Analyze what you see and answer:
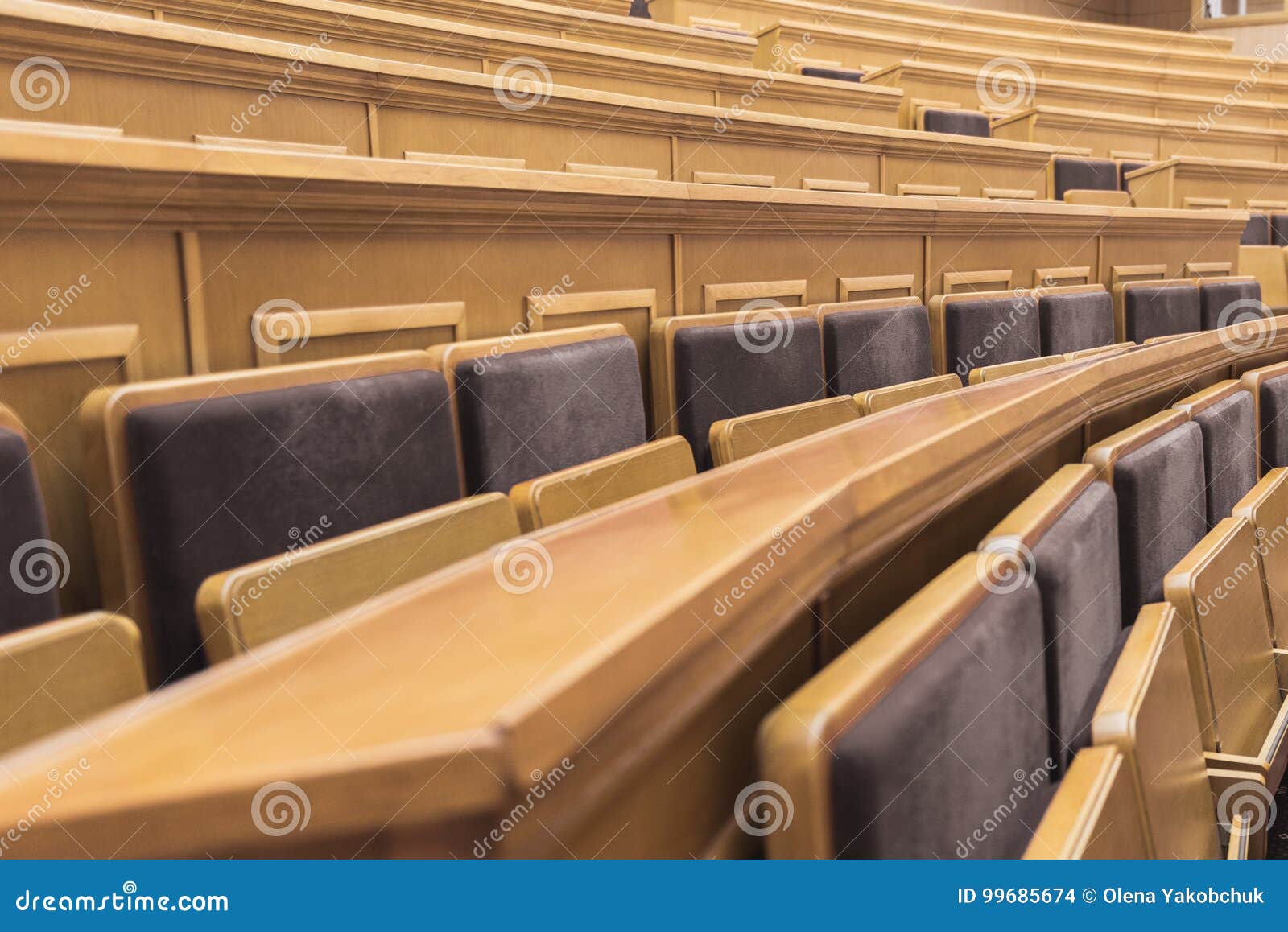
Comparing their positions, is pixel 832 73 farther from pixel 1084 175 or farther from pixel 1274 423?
pixel 1274 423

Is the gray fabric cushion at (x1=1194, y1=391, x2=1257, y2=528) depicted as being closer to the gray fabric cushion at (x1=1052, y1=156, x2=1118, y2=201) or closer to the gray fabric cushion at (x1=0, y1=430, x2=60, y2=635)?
the gray fabric cushion at (x1=0, y1=430, x2=60, y2=635)

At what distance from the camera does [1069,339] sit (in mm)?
658

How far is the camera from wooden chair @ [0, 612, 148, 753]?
0.49 feet

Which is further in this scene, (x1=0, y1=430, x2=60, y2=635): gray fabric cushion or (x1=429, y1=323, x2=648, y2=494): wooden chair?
(x1=429, y1=323, x2=648, y2=494): wooden chair

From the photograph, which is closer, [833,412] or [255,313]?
[255,313]

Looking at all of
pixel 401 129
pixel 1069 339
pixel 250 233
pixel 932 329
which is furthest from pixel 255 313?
pixel 1069 339

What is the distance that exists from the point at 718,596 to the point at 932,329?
513 mm

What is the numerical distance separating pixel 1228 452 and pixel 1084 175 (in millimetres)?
839

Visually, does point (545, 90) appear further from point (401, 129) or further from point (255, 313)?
point (255, 313)

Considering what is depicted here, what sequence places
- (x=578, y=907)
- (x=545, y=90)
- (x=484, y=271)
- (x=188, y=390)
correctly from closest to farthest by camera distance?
1. (x=578, y=907)
2. (x=188, y=390)
3. (x=484, y=271)
4. (x=545, y=90)

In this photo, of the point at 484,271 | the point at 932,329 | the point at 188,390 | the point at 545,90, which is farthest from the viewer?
the point at 932,329

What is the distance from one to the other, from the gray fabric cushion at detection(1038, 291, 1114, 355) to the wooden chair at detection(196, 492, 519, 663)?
0.52 metres

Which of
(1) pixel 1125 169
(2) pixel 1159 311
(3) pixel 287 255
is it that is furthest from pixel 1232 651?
(1) pixel 1125 169

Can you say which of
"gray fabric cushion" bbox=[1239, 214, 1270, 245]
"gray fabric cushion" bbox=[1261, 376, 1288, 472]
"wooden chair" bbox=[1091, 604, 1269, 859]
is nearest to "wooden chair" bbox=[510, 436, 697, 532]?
"wooden chair" bbox=[1091, 604, 1269, 859]
